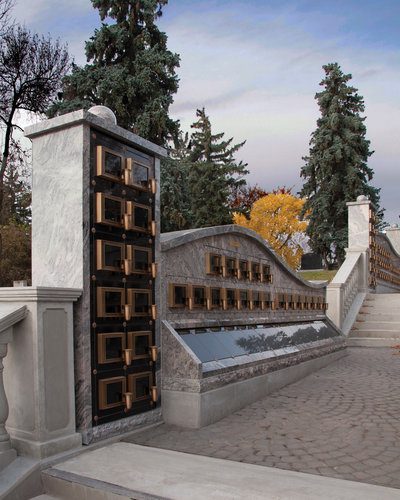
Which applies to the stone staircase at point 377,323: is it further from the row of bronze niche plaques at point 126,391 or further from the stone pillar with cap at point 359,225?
the row of bronze niche plaques at point 126,391

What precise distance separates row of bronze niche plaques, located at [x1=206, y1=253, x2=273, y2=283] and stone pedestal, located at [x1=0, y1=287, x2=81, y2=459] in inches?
104

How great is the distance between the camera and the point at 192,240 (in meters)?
6.04

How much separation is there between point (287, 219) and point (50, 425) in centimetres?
3082

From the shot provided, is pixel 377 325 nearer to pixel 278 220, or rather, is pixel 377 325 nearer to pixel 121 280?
pixel 121 280

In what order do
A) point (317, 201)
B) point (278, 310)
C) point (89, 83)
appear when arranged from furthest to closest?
point (317, 201) → point (89, 83) → point (278, 310)

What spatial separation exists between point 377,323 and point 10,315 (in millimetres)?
10771

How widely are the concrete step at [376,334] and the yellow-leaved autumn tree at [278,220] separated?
2126 cm

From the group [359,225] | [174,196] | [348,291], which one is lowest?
[348,291]

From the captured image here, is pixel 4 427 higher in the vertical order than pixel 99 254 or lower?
lower

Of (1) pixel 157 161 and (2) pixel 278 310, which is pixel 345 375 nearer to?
(2) pixel 278 310

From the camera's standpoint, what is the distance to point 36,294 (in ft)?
12.7

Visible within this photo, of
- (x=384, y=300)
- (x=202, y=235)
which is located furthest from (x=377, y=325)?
(x=202, y=235)

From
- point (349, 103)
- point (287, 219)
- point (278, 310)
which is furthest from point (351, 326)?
point (287, 219)

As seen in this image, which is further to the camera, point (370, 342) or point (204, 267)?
point (370, 342)
